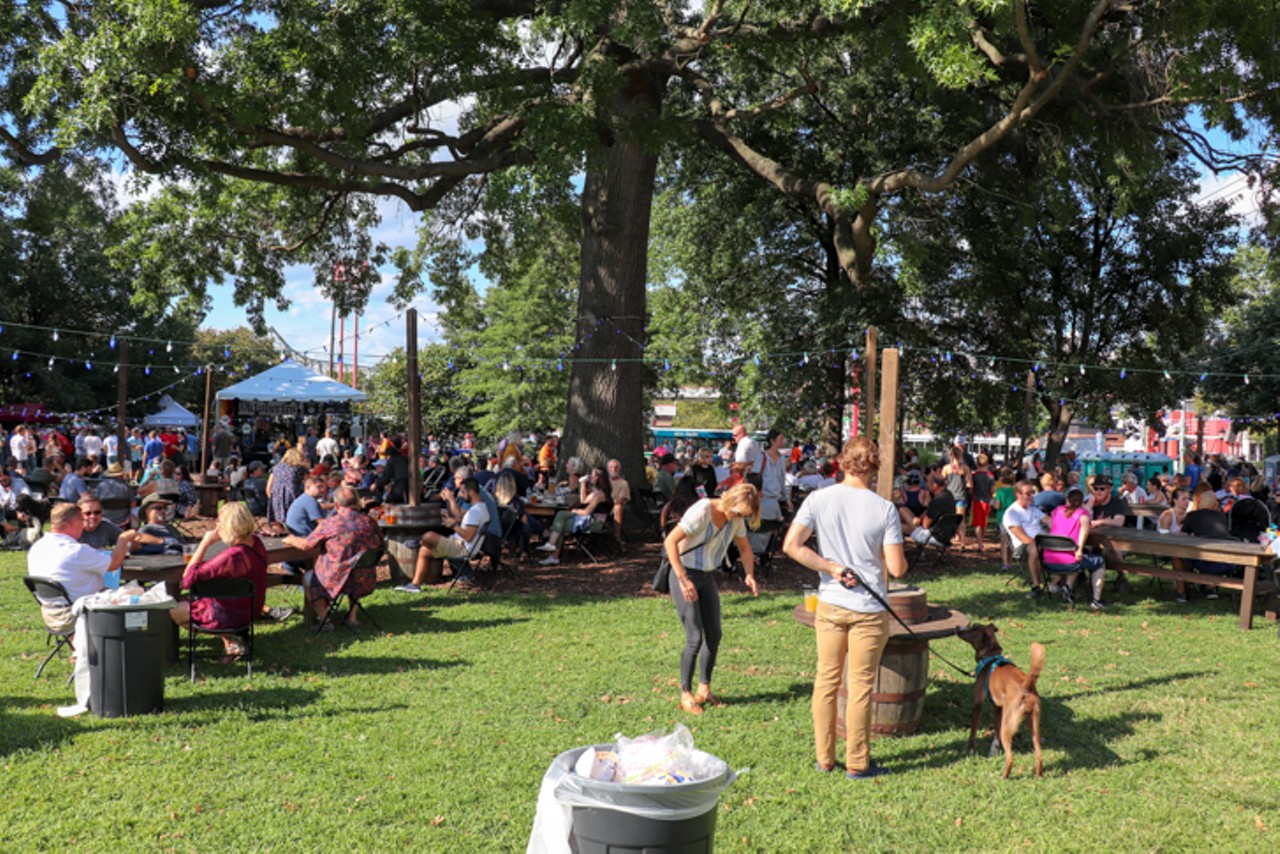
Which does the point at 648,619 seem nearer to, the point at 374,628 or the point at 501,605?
the point at 501,605

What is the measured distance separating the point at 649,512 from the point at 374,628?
6.39 metres

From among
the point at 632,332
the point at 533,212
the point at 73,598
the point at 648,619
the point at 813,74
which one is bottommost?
the point at 648,619

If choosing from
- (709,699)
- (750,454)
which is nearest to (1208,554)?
(750,454)

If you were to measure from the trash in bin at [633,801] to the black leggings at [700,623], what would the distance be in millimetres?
2940

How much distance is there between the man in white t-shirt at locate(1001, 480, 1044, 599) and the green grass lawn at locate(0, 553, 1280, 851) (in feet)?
6.27

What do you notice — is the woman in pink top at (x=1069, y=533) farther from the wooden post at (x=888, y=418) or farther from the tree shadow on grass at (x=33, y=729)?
the tree shadow on grass at (x=33, y=729)

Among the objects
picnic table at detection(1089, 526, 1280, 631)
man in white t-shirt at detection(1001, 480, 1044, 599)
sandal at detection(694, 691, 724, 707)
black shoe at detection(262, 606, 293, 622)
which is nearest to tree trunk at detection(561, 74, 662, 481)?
man in white t-shirt at detection(1001, 480, 1044, 599)

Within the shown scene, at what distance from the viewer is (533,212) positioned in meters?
17.1

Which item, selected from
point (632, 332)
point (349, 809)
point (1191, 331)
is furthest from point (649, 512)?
point (1191, 331)

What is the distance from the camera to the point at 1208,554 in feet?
31.6

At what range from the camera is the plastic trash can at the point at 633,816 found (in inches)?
110

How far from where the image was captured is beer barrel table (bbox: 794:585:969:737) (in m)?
5.61

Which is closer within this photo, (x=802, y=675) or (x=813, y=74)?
(x=802, y=675)

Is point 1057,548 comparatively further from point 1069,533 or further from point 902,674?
point 902,674
